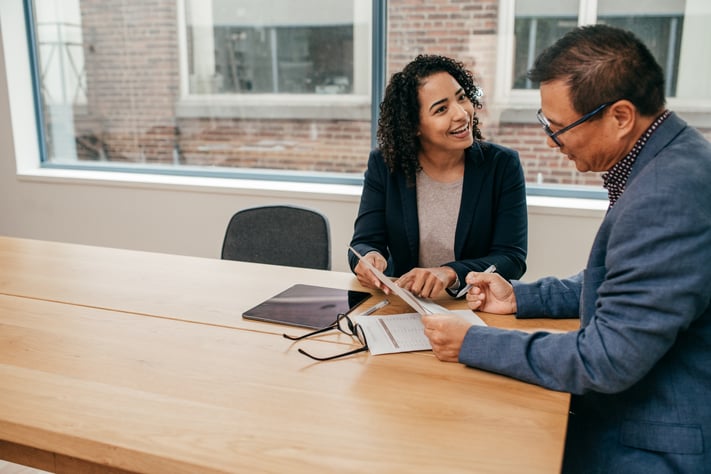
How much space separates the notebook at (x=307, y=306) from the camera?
162 cm

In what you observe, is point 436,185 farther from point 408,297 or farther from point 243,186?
point 243,186

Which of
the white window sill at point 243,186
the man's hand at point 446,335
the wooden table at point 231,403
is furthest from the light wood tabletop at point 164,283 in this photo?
the white window sill at point 243,186

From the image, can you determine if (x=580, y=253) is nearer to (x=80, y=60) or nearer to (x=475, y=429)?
(x=475, y=429)

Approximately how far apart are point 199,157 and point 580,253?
248cm

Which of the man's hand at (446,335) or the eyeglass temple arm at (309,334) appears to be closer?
the man's hand at (446,335)

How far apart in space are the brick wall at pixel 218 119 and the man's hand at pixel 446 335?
228 cm

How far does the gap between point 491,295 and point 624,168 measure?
1.83 ft

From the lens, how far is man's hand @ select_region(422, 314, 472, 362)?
1.33 metres

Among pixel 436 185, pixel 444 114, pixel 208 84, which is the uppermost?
pixel 208 84

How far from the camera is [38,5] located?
429 cm

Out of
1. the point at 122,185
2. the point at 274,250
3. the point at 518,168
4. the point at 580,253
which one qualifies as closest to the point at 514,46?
the point at 580,253

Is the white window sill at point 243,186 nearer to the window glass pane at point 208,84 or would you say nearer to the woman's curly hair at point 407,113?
the window glass pane at point 208,84

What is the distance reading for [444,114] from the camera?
213cm

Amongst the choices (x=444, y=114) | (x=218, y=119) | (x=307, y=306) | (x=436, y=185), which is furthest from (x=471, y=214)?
(x=218, y=119)
